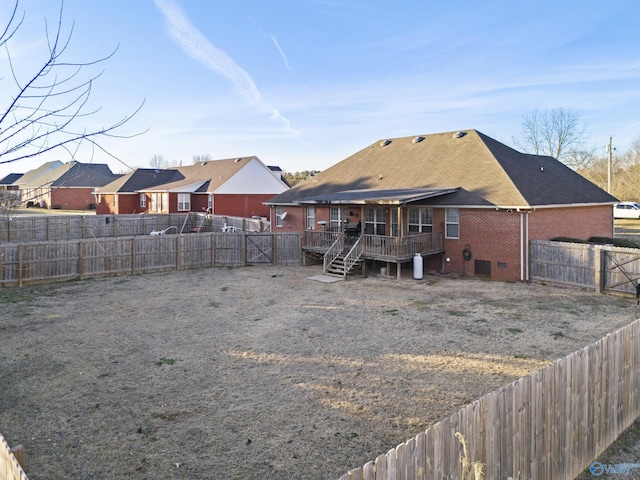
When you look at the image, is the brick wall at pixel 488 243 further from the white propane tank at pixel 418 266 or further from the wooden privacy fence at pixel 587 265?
the white propane tank at pixel 418 266

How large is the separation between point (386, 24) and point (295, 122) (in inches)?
618

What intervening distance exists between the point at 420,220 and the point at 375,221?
229cm

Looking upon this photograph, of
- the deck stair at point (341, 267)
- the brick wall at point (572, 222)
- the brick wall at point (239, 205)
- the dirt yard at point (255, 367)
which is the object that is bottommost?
the dirt yard at point (255, 367)

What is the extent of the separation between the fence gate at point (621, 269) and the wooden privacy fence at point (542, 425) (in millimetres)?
9341

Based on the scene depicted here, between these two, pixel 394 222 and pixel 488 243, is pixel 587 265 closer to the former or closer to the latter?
pixel 488 243

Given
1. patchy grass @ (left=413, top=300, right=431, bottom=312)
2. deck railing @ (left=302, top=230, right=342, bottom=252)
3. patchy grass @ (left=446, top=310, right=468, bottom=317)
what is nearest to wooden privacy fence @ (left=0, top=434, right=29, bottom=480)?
patchy grass @ (left=446, top=310, right=468, bottom=317)

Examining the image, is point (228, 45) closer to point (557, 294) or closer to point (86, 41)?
point (86, 41)

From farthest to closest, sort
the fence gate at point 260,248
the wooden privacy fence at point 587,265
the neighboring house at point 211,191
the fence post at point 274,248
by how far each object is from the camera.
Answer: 1. the neighboring house at point 211,191
2. the fence post at point 274,248
3. the fence gate at point 260,248
4. the wooden privacy fence at point 587,265

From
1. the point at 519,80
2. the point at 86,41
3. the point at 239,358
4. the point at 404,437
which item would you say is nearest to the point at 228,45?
the point at 239,358

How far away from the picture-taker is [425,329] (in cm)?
1134

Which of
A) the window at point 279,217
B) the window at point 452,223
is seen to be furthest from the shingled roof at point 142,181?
the window at point 452,223

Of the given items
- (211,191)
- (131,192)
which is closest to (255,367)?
(211,191)

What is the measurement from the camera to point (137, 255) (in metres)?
19.8

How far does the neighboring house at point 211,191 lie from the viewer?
3938 centimetres
